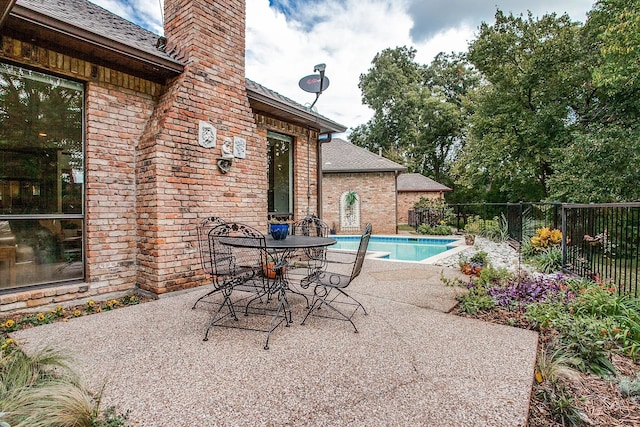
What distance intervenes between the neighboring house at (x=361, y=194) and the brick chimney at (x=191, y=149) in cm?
966

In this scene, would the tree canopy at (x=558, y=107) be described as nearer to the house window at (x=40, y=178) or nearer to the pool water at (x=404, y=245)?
the pool water at (x=404, y=245)

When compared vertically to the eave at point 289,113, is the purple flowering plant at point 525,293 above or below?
below

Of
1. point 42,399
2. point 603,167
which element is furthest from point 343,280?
point 603,167

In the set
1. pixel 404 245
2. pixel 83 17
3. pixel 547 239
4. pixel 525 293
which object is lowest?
pixel 404 245

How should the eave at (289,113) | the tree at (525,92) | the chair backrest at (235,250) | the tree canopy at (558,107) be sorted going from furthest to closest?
the tree at (525,92) → the tree canopy at (558,107) → the eave at (289,113) → the chair backrest at (235,250)

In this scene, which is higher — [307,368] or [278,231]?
[278,231]

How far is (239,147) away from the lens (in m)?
4.91

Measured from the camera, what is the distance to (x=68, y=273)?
3.77m

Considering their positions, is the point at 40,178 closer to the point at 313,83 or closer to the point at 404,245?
the point at 313,83

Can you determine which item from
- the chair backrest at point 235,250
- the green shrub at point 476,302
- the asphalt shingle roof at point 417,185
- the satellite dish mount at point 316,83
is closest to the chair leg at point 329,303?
the chair backrest at point 235,250

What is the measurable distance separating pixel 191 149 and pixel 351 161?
37.6 feet

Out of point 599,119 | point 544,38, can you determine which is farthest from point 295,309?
point 544,38

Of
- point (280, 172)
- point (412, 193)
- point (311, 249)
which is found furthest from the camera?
point (412, 193)

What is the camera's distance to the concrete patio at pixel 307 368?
1.79m
